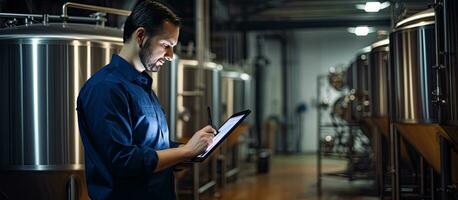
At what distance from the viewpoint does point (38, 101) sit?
279 centimetres

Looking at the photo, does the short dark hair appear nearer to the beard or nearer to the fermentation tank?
the beard

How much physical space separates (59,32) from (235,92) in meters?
4.40

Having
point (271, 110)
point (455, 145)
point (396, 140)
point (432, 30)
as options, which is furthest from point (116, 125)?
point (271, 110)

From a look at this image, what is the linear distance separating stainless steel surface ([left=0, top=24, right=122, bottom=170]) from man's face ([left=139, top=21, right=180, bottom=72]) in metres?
1.21

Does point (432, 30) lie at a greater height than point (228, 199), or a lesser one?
greater

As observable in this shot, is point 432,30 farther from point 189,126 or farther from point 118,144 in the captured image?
point 189,126

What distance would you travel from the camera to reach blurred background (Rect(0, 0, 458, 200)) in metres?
2.79

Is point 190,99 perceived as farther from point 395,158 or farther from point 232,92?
point 395,158

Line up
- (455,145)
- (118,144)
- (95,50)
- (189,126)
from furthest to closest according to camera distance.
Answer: (189,126)
(95,50)
(455,145)
(118,144)

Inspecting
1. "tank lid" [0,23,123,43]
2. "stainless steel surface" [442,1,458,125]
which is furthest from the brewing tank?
"stainless steel surface" [442,1,458,125]

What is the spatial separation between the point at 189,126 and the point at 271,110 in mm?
7499

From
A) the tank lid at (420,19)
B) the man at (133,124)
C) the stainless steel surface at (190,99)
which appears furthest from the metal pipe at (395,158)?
the man at (133,124)

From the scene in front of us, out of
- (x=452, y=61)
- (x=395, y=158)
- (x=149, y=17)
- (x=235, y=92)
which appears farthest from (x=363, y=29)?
(x=149, y=17)

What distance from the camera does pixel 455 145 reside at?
8.78 feet
